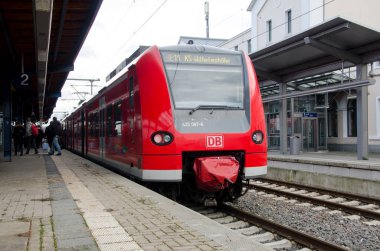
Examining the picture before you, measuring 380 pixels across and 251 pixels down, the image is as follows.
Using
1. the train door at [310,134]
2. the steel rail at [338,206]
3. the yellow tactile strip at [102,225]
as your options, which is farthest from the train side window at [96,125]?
the train door at [310,134]

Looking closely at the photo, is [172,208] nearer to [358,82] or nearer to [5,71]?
[358,82]

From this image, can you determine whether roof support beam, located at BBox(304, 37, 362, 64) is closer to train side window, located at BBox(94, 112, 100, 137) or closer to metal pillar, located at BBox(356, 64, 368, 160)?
metal pillar, located at BBox(356, 64, 368, 160)

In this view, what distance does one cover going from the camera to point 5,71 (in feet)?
54.9

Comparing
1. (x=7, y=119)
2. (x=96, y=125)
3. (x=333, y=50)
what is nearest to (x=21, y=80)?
(x=7, y=119)

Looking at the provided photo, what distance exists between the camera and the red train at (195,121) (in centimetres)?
751

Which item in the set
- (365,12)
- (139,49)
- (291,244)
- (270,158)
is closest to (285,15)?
(365,12)

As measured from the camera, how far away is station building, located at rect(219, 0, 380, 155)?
559 inches

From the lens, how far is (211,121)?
7.81m

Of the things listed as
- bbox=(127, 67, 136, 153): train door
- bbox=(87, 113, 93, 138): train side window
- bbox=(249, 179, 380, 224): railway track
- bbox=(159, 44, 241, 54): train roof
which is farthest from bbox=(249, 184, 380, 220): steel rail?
bbox=(87, 113, 93, 138): train side window

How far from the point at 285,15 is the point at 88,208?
27.3 m

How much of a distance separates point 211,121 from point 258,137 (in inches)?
36.8

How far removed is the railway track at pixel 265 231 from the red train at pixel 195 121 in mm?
374

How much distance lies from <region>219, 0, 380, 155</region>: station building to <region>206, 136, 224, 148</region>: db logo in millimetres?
7086

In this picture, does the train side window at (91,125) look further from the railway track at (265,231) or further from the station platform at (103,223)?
the railway track at (265,231)
